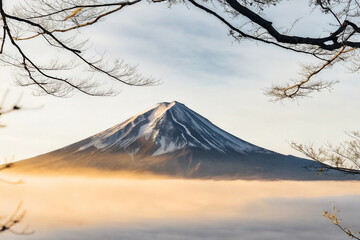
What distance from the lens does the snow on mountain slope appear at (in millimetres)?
115625

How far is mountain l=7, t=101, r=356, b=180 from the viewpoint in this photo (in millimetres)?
115625

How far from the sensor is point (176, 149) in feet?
384

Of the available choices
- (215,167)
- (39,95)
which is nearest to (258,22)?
(39,95)

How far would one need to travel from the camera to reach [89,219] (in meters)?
200

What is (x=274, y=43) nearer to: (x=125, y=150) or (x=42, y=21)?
(x=42, y=21)

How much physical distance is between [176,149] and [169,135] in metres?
4.09

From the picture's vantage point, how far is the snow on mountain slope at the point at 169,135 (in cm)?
11562

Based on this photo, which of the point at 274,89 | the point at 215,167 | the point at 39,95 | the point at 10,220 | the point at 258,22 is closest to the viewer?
the point at 10,220

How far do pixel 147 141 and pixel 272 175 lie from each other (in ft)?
112

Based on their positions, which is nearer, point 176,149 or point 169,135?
point 176,149

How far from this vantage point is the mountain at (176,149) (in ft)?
379

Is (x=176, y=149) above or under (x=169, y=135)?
under

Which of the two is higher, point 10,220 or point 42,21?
point 42,21

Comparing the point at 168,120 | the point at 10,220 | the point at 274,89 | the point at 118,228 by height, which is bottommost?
the point at 118,228
